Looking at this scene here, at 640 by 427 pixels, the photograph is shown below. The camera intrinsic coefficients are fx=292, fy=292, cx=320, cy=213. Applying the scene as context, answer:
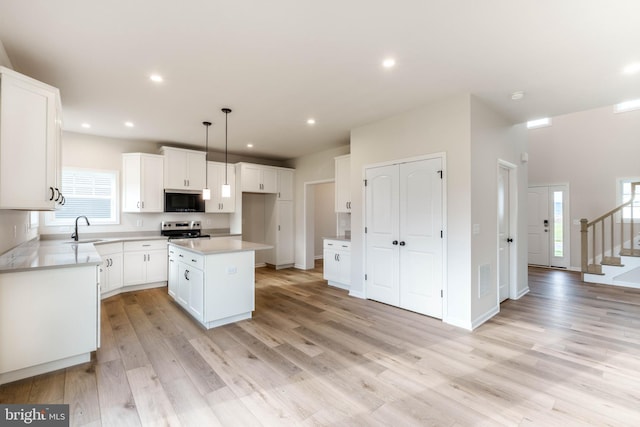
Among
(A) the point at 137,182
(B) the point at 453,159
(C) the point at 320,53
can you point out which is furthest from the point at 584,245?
(A) the point at 137,182

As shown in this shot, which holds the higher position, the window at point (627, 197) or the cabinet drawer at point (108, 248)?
the window at point (627, 197)

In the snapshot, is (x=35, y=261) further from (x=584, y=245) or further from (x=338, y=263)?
(x=584, y=245)

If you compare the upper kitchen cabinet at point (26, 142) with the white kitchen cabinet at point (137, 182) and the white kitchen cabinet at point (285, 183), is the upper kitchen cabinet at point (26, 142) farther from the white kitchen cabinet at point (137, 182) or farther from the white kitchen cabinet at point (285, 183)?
the white kitchen cabinet at point (285, 183)

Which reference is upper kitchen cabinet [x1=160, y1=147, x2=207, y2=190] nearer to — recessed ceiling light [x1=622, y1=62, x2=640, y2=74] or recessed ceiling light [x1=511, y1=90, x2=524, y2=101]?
recessed ceiling light [x1=511, y1=90, x2=524, y2=101]

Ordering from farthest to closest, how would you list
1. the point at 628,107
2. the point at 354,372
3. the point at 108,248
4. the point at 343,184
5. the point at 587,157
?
the point at 587,157 < the point at 628,107 < the point at 343,184 < the point at 108,248 < the point at 354,372

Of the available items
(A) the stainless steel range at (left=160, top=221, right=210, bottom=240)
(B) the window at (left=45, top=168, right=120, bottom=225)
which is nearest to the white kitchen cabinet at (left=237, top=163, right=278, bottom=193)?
(A) the stainless steel range at (left=160, top=221, right=210, bottom=240)

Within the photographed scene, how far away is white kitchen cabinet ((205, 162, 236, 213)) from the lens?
6.06 metres

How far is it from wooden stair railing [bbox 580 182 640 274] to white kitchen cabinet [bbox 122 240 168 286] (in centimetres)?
794

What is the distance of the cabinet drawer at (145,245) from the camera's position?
493 centimetres

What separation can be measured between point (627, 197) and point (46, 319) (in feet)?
30.9

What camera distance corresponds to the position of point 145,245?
509 cm

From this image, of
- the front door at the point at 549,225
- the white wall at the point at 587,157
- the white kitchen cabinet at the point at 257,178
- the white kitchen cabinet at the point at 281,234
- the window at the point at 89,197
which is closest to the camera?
the window at the point at 89,197

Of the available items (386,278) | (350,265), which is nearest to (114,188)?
(350,265)

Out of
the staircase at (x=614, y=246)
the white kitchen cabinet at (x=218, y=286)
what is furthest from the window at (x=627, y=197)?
the white kitchen cabinet at (x=218, y=286)
